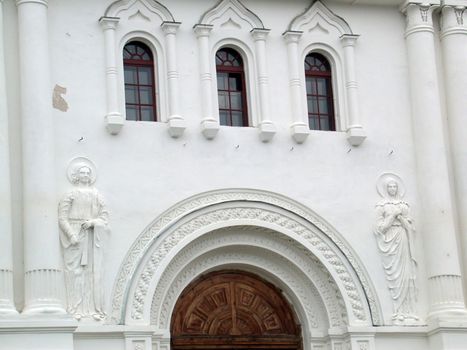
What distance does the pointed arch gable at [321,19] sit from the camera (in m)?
25.3

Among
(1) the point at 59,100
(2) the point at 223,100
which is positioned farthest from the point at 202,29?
(1) the point at 59,100

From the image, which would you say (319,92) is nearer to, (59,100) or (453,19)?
(453,19)

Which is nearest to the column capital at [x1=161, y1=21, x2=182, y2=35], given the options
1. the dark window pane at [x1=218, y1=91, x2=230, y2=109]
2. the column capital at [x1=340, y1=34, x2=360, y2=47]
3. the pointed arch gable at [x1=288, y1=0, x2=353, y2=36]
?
the dark window pane at [x1=218, y1=91, x2=230, y2=109]

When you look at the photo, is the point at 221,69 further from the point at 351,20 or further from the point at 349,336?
the point at 349,336

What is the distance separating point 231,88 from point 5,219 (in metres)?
4.86

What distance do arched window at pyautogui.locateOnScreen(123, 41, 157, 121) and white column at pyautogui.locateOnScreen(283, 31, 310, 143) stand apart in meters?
2.36

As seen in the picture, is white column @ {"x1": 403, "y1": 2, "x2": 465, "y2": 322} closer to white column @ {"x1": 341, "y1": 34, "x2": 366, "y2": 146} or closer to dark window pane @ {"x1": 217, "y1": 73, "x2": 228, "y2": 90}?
white column @ {"x1": 341, "y1": 34, "x2": 366, "y2": 146}

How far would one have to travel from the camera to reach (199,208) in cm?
2375

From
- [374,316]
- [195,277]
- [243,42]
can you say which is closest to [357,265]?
[374,316]

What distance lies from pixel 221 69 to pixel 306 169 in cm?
223

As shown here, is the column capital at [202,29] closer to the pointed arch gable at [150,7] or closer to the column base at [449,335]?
the pointed arch gable at [150,7]

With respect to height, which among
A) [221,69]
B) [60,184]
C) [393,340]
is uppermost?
[221,69]

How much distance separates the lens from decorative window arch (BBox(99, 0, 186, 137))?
78.1ft

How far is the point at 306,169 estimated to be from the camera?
80.8ft
